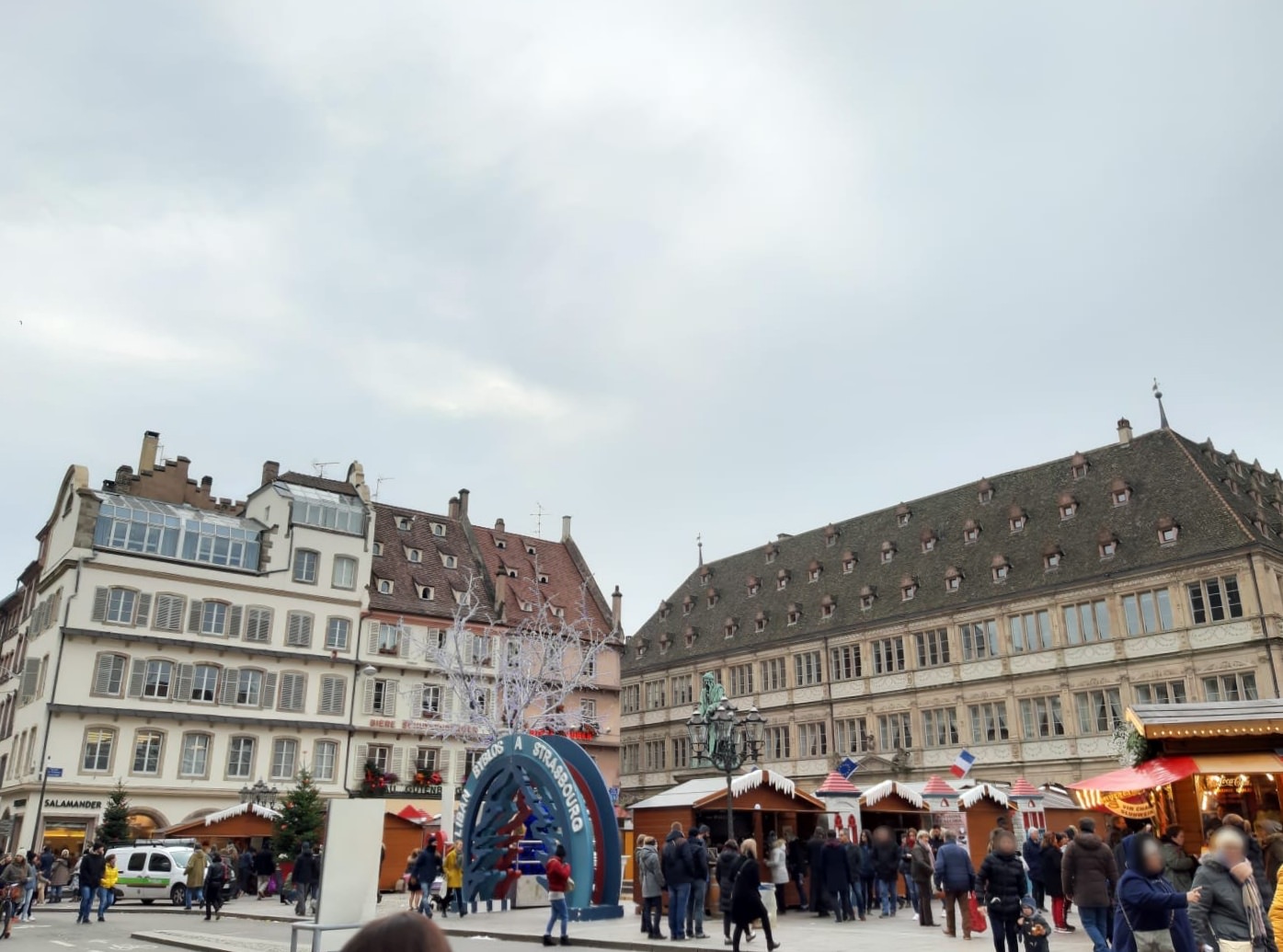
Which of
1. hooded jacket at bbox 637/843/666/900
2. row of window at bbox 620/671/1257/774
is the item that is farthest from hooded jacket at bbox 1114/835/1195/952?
row of window at bbox 620/671/1257/774

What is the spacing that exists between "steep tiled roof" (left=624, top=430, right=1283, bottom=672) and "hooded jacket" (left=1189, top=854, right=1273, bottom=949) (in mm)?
35408

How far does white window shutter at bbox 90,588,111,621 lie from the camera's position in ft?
135

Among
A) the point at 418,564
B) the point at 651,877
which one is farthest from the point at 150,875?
the point at 418,564

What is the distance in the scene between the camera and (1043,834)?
19.4 meters

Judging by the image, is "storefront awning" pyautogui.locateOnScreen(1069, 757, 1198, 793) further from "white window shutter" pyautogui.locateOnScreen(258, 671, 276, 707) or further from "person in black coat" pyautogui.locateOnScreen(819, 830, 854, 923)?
"white window shutter" pyautogui.locateOnScreen(258, 671, 276, 707)

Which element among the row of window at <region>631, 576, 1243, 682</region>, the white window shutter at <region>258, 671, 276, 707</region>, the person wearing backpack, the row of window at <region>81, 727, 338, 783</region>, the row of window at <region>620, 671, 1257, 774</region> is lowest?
the person wearing backpack

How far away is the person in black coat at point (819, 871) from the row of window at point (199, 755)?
2829 cm

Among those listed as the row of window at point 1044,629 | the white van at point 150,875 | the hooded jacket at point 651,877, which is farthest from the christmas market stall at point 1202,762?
the white van at point 150,875

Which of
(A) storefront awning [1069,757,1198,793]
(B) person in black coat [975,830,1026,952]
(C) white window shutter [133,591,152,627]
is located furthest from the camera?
(C) white window shutter [133,591,152,627]

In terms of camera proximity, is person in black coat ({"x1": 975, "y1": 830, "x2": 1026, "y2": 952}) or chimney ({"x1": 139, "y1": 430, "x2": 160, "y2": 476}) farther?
chimney ({"x1": 139, "y1": 430, "x2": 160, "y2": 476})

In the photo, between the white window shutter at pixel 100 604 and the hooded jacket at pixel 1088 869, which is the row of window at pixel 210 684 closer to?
the white window shutter at pixel 100 604

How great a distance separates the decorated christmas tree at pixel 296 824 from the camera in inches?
1359

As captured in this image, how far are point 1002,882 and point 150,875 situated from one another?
27.8 metres

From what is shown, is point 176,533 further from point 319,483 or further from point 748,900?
point 748,900
